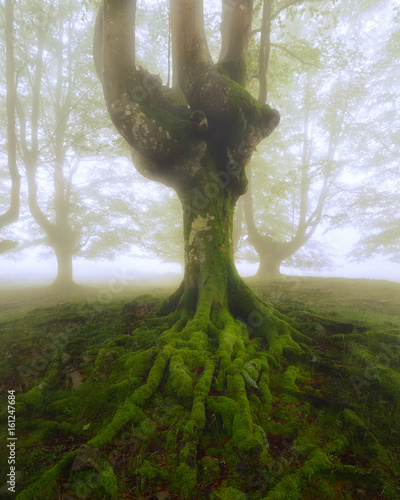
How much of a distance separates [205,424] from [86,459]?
1.03 metres

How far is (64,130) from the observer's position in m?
15.1

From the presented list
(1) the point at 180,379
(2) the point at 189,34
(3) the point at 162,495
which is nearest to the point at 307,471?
(3) the point at 162,495

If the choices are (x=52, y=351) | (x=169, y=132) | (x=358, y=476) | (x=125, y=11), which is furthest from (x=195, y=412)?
(x=125, y=11)

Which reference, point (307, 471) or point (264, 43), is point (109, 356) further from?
point (264, 43)

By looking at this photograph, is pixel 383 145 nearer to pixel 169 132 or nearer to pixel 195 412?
pixel 169 132

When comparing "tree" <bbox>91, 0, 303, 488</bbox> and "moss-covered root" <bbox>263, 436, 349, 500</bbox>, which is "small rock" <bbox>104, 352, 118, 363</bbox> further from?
"moss-covered root" <bbox>263, 436, 349, 500</bbox>

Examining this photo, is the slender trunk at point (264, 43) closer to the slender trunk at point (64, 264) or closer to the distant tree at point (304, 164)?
the distant tree at point (304, 164)

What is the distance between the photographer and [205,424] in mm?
2285

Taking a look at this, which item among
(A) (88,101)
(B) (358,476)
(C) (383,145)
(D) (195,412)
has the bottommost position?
(B) (358,476)

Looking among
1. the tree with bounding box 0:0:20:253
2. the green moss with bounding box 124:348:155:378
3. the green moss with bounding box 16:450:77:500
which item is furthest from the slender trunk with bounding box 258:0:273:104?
the tree with bounding box 0:0:20:253

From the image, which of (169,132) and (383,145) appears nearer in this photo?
(169,132)

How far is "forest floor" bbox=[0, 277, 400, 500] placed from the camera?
1714 mm

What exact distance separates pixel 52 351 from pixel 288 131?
57.1 feet

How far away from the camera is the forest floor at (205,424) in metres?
1.71
